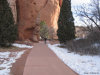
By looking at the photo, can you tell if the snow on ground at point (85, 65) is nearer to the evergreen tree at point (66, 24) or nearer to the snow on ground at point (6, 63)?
the snow on ground at point (6, 63)

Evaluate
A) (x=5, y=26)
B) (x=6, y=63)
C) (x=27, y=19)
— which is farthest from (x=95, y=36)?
(x=27, y=19)

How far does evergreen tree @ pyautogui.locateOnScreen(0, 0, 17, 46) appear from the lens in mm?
18078

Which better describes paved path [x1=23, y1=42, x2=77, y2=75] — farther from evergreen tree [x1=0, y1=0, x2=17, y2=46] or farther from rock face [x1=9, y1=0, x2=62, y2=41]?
rock face [x1=9, y1=0, x2=62, y2=41]

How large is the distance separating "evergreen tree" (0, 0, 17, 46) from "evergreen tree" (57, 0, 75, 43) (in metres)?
7.01

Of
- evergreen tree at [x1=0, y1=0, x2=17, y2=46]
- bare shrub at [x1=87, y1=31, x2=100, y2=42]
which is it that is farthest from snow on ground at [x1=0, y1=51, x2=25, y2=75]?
evergreen tree at [x1=0, y1=0, x2=17, y2=46]

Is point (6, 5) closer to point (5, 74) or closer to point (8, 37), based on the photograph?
point (8, 37)

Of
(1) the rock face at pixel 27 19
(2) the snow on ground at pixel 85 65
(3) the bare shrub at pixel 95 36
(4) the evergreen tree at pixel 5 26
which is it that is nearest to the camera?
(2) the snow on ground at pixel 85 65

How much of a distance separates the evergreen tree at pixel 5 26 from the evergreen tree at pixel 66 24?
23.0ft

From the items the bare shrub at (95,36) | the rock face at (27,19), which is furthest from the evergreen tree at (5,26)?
the rock face at (27,19)

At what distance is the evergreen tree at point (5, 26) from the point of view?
1808 cm

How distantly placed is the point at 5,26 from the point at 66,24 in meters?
8.53

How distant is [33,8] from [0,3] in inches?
600

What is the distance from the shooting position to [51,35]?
57.0 m

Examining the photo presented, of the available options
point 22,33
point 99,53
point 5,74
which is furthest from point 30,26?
point 5,74
